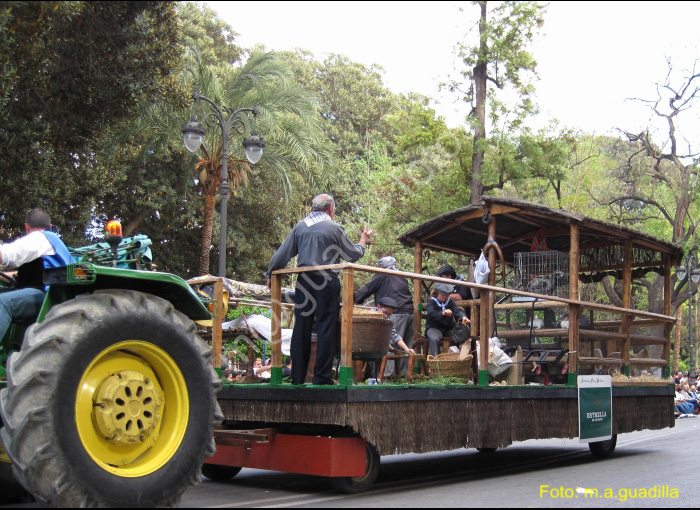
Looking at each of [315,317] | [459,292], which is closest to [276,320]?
[315,317]

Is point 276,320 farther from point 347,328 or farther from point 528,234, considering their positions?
point 528,234

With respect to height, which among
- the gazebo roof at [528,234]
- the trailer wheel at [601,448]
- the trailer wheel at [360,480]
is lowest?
the trailer wheel at [601,448]

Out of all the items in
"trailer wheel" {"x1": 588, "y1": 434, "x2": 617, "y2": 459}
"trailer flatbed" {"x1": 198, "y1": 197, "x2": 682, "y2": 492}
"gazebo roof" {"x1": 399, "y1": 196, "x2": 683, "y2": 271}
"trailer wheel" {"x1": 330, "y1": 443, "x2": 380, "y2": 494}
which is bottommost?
"trailer wheel" {"x1": 588, "y1": 434, "x2": 617, "y2": 459}

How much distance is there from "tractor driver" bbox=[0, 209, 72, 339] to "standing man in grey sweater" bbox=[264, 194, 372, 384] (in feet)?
7.82

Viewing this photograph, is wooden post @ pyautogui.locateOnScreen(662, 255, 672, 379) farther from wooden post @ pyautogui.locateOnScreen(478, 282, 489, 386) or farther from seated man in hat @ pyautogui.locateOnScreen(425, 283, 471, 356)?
wooden post @ pyautogui.locateOnScreen(478, 282, 489, 386)

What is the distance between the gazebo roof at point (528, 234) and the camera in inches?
431

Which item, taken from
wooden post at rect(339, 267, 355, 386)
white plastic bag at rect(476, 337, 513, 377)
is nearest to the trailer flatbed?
wooden post at rect(339, 267, 355, 386)

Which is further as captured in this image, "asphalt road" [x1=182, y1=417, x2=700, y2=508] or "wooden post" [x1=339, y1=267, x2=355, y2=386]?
"wooden post" [x1=339, y1=267, x2=355, y2=386]

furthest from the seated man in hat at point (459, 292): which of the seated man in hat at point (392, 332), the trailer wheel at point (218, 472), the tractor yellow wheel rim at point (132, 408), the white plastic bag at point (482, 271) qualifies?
the tractor yellow wheel rim at point (132, 408)

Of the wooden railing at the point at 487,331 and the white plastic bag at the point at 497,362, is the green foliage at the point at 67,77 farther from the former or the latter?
the white plastic bag at the point at 497,362

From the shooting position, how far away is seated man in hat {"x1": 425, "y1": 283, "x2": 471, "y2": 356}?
9.68 m

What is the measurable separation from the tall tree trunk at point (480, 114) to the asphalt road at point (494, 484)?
38.1 ft

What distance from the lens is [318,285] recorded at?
715 centimetres

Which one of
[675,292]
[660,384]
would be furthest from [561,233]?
[675,292]
